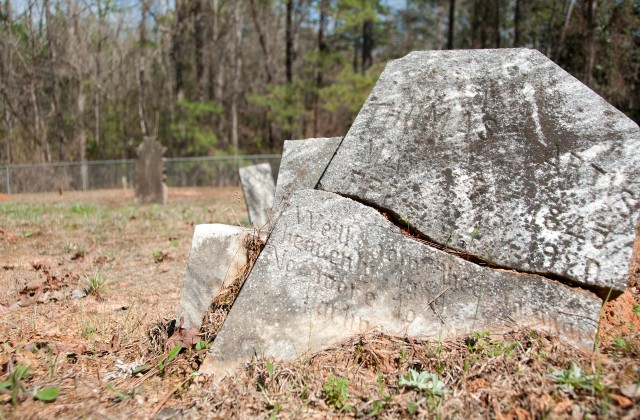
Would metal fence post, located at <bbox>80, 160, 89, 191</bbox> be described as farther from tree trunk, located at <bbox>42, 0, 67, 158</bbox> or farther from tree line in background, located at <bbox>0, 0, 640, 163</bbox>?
tree trunk, located at <bbox>42, 0, 67, 158</bbox>

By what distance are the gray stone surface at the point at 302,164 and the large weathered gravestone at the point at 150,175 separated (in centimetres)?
1043

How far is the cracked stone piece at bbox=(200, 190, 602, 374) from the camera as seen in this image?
7.67 feet

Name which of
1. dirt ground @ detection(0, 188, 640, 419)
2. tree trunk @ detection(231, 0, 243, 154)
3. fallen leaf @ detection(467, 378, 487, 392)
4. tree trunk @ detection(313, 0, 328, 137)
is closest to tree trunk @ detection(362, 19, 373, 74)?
tree trunk @ detection(313, 0, 328, 137)

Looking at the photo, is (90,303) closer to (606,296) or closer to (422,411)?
(422,411)

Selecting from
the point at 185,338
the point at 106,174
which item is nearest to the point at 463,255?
the point at 185,338

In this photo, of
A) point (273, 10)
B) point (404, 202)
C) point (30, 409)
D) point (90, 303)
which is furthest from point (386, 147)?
point (273, 10)

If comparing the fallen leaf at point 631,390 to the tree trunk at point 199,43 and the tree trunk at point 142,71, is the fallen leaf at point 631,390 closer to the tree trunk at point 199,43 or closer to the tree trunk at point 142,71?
the tree trunk at point 142,71

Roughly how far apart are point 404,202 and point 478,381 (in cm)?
94

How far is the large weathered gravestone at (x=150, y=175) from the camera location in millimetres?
13078

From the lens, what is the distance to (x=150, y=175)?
13133mm

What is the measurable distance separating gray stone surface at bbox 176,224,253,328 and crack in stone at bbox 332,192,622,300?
67 cm

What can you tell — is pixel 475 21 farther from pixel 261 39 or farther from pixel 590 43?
pixel 261 39

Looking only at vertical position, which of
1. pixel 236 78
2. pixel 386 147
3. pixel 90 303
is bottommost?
pixel 90 303

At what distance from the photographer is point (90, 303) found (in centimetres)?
371
